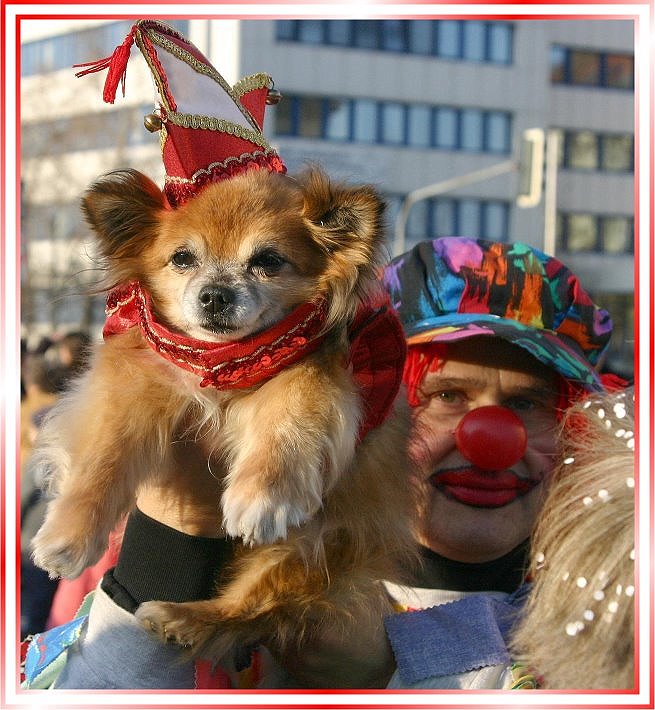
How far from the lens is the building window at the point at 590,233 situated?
4244cm

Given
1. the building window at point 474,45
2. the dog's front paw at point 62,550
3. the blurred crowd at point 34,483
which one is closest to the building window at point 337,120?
the building window at point 474,45

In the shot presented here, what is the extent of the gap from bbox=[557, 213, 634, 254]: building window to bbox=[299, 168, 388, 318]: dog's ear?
4113cm

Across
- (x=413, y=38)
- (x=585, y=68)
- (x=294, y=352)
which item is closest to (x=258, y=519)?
(x=294, y=352)

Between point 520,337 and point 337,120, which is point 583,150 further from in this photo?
point 520,337

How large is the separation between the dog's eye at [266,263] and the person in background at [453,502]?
442 mm

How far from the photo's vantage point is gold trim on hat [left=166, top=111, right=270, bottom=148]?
224cm

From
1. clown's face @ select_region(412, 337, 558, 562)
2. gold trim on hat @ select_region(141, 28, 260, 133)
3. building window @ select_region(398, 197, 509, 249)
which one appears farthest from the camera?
building window @ select_region(398, 197, 509, 249)

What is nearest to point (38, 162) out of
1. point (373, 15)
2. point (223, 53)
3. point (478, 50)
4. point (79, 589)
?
point (223, 53)

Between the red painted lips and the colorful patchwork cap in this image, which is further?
the colorful patchwork cap

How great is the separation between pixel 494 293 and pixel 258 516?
3.43ft

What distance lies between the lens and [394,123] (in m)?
38.1

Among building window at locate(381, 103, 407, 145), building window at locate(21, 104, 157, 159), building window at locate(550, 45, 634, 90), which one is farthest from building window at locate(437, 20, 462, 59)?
building window at locate(21, 104, 157, 159)

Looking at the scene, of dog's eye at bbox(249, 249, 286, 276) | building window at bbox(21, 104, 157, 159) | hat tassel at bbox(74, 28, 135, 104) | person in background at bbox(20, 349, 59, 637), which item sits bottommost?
person in background at bbox(20, 349, 59, 637)

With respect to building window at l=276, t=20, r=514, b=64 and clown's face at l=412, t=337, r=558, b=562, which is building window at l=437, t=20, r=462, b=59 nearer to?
building window at l=276, t=20, r=514, b=64
